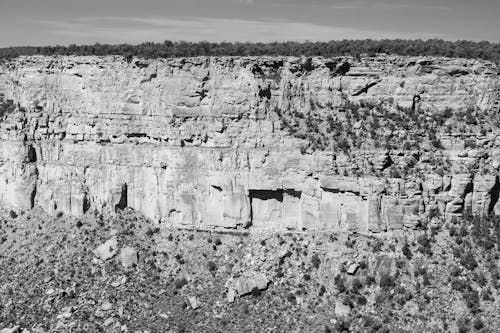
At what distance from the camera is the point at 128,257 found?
40.1 metres

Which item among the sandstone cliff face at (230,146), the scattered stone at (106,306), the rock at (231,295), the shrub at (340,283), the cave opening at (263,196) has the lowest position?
the scattered stone at (106,306)

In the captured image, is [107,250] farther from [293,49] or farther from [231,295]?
[293,49]

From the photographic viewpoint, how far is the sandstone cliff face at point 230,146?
37.6 m

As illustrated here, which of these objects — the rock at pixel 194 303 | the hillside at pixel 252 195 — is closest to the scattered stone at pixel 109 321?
the hillside at pixel 252 195

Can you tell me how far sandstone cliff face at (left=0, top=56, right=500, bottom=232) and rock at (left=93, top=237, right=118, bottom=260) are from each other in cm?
371

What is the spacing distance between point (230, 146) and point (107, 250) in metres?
11.3

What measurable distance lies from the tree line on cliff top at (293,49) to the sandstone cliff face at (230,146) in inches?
53.9

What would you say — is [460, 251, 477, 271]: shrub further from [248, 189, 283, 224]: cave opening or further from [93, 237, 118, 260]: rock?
[93, 237, 118, 260]: rock

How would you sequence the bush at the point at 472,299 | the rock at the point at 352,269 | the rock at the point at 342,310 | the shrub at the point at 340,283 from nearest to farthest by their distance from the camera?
the bush at the point at 472,299
the rock at the point at 342,310
the shrub at the point at 340,283
the rock at the point at 352,269

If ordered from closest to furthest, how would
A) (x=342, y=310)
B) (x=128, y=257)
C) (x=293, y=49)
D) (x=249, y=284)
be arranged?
(x=342, y=310) → (x=249, y=284) → (x=128, y=257) → (x=293, y=49)

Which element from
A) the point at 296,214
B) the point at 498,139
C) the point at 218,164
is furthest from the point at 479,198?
the point at 218,164

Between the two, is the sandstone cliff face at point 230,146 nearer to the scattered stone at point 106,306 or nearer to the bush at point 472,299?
the bush at point 472,299

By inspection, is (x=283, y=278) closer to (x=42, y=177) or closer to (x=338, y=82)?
(x=338, y=82)

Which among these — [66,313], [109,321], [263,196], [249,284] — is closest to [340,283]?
[249,284]
